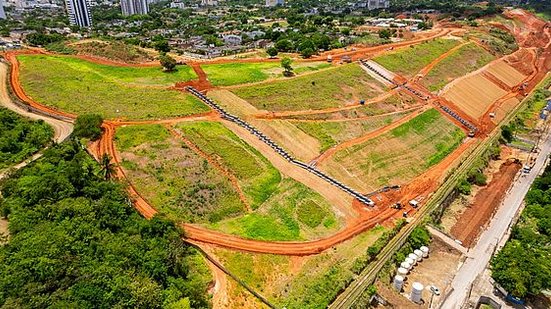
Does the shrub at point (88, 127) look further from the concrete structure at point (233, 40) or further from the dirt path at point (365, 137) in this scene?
the concrete structure at point (233, 40)

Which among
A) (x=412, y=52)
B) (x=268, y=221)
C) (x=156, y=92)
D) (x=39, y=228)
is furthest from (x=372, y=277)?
(x=412, y=52)

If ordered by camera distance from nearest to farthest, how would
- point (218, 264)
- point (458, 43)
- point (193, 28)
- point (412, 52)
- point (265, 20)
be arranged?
point (218, 264) → point (412, 52) → point (458, 43) → point (193, 28) → point (265, 20)

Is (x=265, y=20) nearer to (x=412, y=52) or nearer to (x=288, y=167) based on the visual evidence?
(x=412, y=52)

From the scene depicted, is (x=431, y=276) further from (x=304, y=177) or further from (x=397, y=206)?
(x=304, y=177)

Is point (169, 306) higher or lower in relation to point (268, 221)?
higher

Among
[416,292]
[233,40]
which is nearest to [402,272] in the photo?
[416,292]

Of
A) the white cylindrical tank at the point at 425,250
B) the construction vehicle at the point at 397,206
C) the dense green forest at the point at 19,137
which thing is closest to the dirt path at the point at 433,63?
the construction vehicle at the point at 397,206
